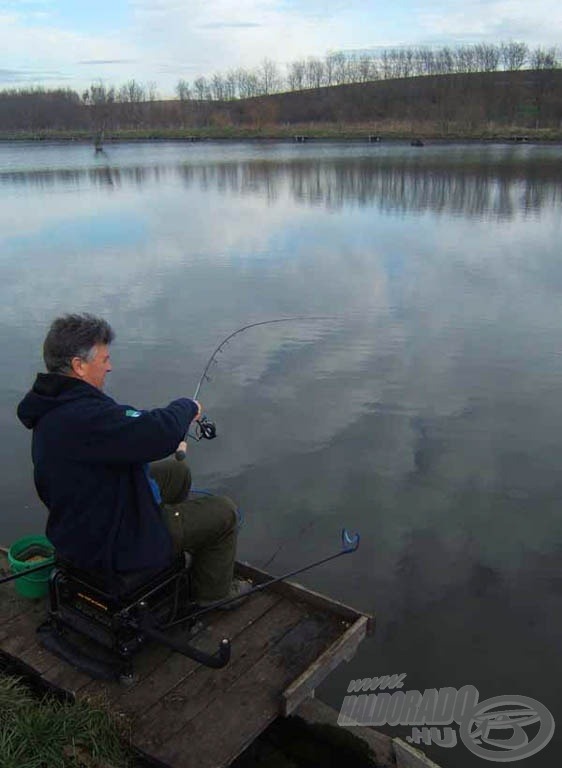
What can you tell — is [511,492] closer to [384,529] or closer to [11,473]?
[384,529]

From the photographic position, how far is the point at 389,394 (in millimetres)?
7395

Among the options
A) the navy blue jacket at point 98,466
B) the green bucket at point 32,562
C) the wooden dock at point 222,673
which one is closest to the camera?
the navy blue jacket at point 98,466

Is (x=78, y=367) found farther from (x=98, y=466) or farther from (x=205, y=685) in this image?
(x=205, y=685)

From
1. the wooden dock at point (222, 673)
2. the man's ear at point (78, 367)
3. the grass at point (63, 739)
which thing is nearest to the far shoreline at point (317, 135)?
the wooden dock at point (222, 673)

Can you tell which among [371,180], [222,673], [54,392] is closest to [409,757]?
[222,673]

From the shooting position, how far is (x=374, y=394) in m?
7.39

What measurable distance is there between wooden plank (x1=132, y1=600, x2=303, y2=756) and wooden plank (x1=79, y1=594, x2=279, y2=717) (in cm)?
3

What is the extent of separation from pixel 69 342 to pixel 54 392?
20cm

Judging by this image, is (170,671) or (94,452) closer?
(94,452)

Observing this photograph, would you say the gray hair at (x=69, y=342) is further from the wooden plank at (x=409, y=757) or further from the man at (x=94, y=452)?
the wooden plank at (x=409, y=757)

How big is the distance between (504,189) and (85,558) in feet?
80.1

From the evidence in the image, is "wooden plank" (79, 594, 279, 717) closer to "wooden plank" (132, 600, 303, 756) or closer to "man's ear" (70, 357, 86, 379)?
"wooden plank" (132, 600, 303, 756)

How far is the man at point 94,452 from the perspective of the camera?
105 inches

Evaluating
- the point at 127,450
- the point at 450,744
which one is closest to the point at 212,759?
the point at 127,450
